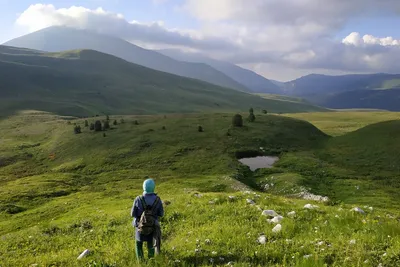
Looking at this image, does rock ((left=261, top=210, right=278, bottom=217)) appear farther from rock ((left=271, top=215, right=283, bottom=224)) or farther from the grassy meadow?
rock ((left=271, top=215, right=283, bottom=224))

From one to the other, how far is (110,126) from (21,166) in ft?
98.7

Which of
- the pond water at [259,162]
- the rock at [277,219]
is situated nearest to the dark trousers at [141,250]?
the rock at [277,219]

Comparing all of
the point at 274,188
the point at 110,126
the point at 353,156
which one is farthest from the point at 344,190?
the point at 110,126

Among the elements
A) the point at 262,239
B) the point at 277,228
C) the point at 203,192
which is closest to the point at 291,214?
the point at 277,228

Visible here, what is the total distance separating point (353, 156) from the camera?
69250mm

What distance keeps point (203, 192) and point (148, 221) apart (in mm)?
28750

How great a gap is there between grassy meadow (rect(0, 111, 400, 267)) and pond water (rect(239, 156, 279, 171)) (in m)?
2.04

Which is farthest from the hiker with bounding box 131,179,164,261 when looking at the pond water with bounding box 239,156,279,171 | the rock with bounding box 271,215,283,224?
the pond water with bounding box 239,156,279,171

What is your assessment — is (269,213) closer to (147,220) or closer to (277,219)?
(277,219)

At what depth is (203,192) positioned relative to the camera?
4125 centimetres

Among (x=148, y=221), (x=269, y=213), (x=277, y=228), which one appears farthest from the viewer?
(x=269, y=213)

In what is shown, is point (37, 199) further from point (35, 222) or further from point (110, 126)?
point (110, 126)

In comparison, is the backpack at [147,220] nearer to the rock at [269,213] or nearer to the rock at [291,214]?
the rock at [269,213]

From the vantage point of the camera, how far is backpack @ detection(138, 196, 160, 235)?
41.9ft
